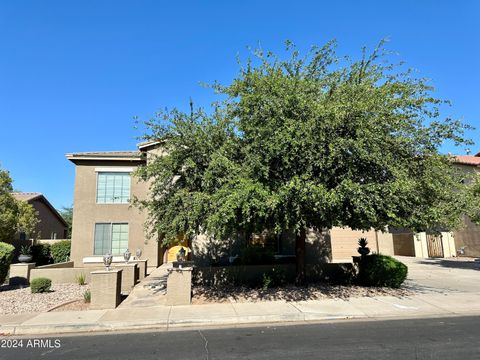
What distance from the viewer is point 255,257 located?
50.3 ft

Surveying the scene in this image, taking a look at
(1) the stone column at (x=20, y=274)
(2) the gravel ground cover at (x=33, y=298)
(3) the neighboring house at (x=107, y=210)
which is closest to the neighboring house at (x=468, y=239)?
(3) the neighboring house at (x=107, y=210)

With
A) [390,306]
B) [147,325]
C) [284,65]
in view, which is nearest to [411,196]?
[390,306]

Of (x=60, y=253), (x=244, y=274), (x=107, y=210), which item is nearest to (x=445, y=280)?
(x=244, y=274)

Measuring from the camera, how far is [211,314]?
9633 mm

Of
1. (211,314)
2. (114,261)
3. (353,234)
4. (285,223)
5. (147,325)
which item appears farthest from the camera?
(353,234)

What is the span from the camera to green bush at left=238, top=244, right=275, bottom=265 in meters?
15.3

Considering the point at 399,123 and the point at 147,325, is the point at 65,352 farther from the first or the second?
the point at 399,123

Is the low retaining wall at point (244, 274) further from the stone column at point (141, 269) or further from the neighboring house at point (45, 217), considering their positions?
the neighboring house at point (45, 217)

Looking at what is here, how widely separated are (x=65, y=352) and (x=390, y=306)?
8.46 meters

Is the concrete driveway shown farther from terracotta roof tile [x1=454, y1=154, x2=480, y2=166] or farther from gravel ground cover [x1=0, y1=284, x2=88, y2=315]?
gravel ground cover [x1=0, y1=284, x2=88, y2=315]

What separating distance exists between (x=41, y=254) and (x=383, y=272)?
2037 centimetres

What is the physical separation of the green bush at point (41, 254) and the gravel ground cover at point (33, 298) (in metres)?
7.99

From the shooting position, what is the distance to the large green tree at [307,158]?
9.62 meters

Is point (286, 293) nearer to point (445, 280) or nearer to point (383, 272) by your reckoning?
point (383, 272)
